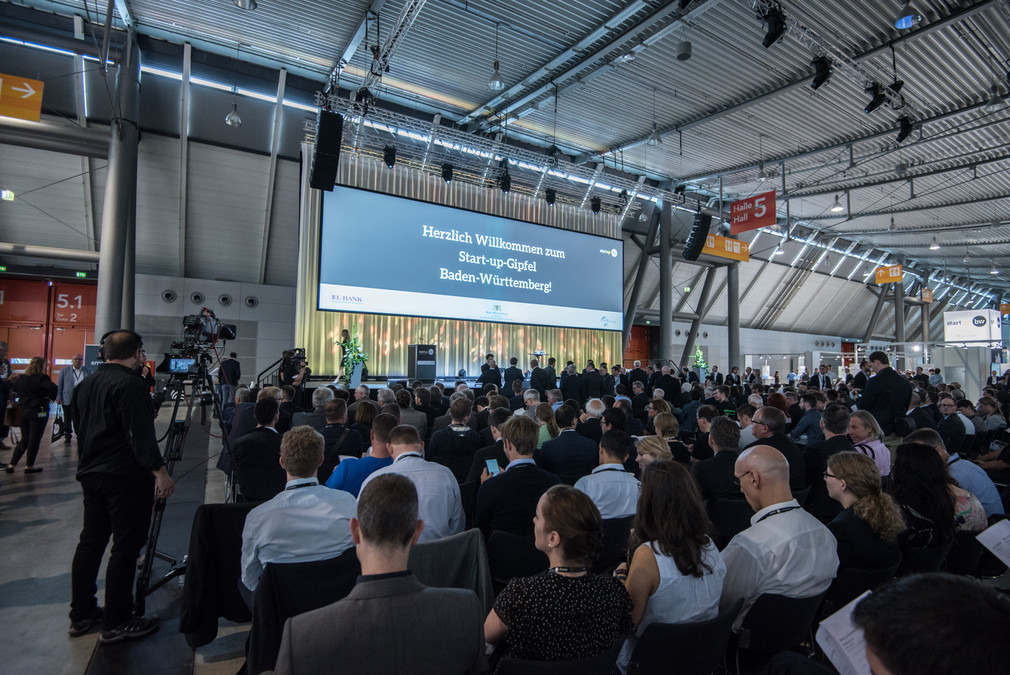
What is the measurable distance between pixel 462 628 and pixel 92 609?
256 centimetres

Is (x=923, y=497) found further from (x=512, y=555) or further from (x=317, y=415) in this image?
(x=317, y=415)

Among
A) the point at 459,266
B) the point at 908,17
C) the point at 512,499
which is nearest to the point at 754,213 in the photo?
the point at 908,17

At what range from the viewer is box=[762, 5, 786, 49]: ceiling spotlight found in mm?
6652

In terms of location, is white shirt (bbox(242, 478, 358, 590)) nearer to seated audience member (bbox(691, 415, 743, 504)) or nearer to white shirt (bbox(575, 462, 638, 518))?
white shirt (bbox(575, 462, 638, 518))

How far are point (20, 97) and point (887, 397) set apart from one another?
11199 mm

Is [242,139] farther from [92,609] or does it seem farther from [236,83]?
[92,609]

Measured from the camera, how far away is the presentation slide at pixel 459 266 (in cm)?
1034

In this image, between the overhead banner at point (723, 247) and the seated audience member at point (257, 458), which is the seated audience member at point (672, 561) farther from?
the overhead banner at point (723, 247)

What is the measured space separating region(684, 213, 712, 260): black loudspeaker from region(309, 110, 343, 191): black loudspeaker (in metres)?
8.92

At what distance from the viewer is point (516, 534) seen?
7.79 feet

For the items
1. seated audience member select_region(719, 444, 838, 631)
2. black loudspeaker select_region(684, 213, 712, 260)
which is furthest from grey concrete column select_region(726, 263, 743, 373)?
seated audience member select_region(719, 444, 838, 631)

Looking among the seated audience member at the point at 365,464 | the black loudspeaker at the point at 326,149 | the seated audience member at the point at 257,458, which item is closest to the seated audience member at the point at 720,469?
the seated audience member at the point at 365,464

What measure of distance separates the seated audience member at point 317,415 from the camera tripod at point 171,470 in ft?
2.53

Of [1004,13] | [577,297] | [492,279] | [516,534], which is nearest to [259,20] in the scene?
[492,279]
